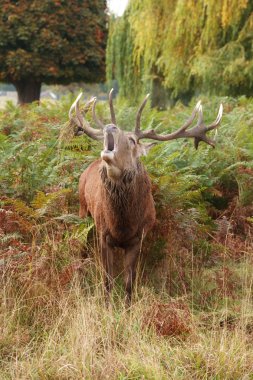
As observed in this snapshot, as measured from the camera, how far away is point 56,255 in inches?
251

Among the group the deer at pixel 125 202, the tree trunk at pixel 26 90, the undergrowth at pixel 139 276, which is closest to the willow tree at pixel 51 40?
the tree trunk at pixel 26 90

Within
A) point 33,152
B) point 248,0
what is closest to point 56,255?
point 33,152

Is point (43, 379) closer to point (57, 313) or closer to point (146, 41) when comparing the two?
point (57, 313)

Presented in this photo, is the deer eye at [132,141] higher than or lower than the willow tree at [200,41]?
lower

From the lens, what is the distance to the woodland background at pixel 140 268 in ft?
15.4

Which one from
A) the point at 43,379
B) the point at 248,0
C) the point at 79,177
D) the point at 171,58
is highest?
the point at 248,0

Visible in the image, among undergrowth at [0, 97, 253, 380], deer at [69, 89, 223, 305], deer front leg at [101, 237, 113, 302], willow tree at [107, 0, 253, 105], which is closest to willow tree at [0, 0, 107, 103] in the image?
willow tree at [107, 0, 253, 105]

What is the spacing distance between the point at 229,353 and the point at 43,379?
1258mm

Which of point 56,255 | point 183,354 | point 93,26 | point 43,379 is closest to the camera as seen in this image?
point 43,379

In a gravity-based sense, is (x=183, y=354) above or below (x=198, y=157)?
below

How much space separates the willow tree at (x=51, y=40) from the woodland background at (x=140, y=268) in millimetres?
10554

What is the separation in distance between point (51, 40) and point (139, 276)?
16.3 metres

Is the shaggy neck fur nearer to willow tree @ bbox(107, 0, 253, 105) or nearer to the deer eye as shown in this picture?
the deer eye

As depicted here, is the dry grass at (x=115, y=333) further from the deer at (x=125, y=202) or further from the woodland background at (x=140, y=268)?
the deer at (x=125, y=202)
